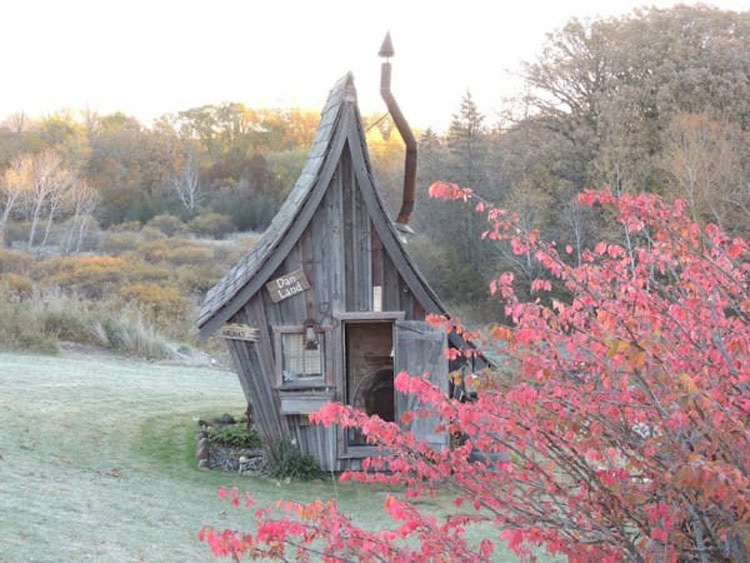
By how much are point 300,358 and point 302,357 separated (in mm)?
26

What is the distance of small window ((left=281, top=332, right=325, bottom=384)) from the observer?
1166cm

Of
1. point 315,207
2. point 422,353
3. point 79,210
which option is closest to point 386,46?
point 315,207

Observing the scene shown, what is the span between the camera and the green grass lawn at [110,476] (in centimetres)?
761

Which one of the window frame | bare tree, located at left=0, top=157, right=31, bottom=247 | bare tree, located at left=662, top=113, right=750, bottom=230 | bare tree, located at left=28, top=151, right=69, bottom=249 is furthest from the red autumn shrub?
bare tree, located at left=28, top=151, right=69, bottom=249

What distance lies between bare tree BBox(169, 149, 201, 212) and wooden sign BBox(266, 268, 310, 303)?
47810mm

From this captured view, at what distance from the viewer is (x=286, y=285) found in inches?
457

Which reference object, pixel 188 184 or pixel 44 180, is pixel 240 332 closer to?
pixel 44 180

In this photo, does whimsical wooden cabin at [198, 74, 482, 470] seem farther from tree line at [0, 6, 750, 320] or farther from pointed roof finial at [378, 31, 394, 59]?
tree line at [0, 6, 750, 320]

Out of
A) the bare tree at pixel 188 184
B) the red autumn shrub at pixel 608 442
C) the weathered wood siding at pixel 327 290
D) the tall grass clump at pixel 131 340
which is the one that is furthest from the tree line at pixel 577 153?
the red autumn shrub at pixel 608 442

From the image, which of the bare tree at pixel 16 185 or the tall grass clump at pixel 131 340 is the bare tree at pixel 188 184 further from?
the tall grass clump at pixel 131 340

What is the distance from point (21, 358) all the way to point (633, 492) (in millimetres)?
18352

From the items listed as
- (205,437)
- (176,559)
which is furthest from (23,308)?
(176,559)

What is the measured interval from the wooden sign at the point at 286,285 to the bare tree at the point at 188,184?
47810 mm

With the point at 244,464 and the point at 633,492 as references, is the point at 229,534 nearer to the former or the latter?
the point at 633,492
